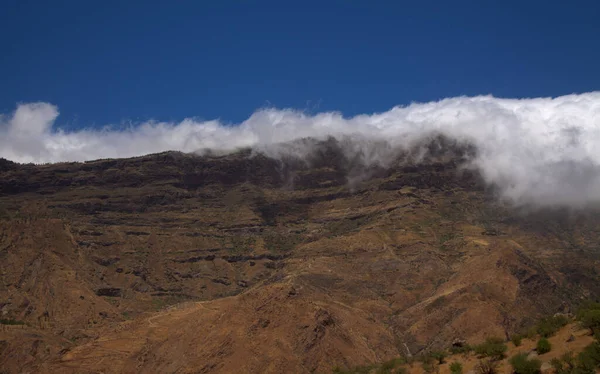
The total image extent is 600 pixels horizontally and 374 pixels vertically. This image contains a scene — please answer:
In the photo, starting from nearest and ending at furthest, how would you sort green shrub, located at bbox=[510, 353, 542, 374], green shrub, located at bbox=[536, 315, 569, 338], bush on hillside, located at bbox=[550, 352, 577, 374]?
bush on hillside, located at bbox=[550, 352, 577, 374] < green shrub, located at bbox=[510, 353, 542, 374] < green shrub, located at bbox=[536, 315, 569, 338]

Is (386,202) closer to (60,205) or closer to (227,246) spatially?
(227,246)

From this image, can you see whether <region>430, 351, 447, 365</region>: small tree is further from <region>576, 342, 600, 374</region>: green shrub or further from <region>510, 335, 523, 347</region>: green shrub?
<region>576, 342, 600, 374</region>: green shrub

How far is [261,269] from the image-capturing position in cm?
15712

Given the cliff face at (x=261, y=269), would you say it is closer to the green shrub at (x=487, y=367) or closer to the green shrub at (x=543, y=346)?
the green shrub at (x=487, y=367)

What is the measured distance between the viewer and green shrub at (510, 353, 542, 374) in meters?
28.9

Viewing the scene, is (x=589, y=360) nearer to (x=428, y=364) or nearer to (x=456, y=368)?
(x=456, y=368)

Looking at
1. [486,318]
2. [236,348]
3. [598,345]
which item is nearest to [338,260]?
[486,318]

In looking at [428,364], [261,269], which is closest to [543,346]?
[428,364]

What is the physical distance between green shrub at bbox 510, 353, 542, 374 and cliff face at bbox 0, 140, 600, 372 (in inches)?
1823

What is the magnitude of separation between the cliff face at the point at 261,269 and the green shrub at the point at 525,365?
46.3 metres

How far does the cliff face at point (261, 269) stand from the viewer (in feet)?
276

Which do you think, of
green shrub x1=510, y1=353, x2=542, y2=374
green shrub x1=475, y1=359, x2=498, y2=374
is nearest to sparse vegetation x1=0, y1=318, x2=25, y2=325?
green shrub x1=475, y1=359, x2=498, y2=374

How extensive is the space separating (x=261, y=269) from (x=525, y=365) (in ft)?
427

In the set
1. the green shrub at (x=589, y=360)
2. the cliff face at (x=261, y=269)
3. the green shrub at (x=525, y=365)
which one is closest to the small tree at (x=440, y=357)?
the green shrub at (x=525, y=365)
